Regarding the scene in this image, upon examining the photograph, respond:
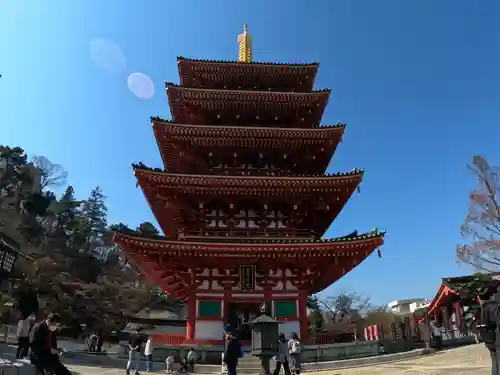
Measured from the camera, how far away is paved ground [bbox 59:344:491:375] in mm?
12080

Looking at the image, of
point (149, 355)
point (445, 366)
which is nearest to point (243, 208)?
point (149, 355)

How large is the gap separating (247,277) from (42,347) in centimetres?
1121

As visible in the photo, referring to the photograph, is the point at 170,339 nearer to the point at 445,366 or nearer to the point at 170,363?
the point at 170,363

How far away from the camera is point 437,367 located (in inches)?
520

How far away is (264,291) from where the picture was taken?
1806 centimetres

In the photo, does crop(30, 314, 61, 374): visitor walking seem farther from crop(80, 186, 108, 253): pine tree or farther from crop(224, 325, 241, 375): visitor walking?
crop(80, 186, 108, 253): pine tree

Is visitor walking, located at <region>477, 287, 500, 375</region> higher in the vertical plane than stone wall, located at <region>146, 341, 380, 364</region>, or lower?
higher

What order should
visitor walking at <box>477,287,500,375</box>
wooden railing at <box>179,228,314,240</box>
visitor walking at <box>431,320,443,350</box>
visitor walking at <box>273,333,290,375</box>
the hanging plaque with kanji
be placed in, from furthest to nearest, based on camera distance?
1. visitor walking at <box>431,320,443,350</box>
2. wooden railing at <box>179,228,314,240</box>
3. the hanging plaque with kanji
4. visitor walking at <box>273,333,290,375</box>
5. visitor walking at <box>477,287,500,375</box>

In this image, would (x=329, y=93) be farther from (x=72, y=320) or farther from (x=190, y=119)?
(x=72, y=320)

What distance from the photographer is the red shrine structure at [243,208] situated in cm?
1739

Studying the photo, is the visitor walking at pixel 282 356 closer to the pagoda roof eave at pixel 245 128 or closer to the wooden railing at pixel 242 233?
the wooden railing at pixel 242 233

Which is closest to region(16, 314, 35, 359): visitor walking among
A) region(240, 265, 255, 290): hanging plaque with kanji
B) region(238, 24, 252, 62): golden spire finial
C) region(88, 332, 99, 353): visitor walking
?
→ region(240, 265, 255, 290): hanging plaque with kanji

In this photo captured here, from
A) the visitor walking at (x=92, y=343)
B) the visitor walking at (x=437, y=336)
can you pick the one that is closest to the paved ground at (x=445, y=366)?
A: the visitor walking at (x=437, y=336)

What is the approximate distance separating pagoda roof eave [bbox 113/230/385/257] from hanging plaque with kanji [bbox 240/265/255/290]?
115cm
